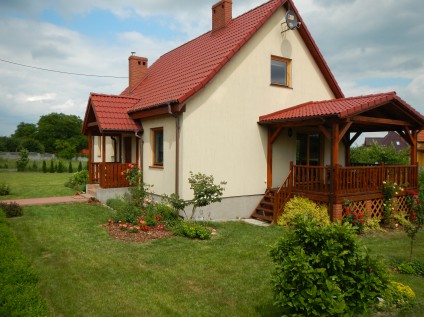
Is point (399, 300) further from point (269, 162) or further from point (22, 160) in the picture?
point (22, 160)

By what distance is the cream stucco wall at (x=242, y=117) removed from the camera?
10.8 m

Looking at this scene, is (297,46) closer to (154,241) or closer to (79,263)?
(154,241)

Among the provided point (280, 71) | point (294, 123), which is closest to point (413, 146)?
point (294, 123)

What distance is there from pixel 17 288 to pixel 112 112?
9401 mm

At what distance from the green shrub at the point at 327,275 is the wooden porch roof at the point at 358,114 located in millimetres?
5997

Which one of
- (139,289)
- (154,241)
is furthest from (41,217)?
(139,289)

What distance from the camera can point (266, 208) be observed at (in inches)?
469

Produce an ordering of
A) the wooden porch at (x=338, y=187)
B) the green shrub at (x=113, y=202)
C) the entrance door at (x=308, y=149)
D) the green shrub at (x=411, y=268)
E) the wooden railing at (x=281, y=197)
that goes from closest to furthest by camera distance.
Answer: the green shrub at (x=411, y=268) → the wooden porch at (x=338, y=187) → the wooden railing at (x=281, y=197) → the green shrub at (x=113, y=202) → the entrance door at (x=308, y=149)

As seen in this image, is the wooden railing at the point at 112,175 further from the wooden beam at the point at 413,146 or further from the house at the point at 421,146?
the house at the point at 421,146

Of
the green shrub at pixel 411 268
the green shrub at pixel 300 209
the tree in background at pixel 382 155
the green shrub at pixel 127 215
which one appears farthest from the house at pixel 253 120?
the tree in background at pixel 382 155

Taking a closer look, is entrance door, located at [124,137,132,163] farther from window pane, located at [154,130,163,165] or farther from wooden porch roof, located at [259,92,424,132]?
wooden porch roof, located at [259,92,424,132]

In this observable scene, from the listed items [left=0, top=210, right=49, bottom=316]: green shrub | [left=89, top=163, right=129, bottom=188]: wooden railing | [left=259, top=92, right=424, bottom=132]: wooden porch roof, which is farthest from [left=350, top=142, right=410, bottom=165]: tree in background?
[left=0, top=210, right=49, bottom=316]: green shrub

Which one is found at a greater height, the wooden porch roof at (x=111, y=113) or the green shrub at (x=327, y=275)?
the wooden porch roof at (x=111, y=113)

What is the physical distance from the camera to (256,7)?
1359 cm
